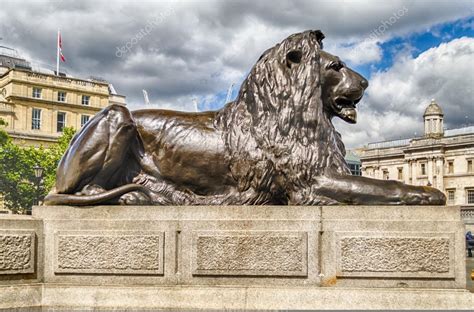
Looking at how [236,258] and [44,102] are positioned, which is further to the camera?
[44,102]

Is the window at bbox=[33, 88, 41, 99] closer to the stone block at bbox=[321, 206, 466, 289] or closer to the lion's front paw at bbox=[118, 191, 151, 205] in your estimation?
the lion's front paw at bbox=[118, 191, 151, 205]

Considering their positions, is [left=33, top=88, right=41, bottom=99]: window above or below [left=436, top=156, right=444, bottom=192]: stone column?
above

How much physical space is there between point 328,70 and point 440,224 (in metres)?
2.17

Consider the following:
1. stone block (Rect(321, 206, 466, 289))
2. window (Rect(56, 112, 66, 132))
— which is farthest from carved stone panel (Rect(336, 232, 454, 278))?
window (Rect(56, 112, 66, 132))

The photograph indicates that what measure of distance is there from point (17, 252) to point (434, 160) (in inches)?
3499

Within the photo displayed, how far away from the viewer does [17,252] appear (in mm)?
5809

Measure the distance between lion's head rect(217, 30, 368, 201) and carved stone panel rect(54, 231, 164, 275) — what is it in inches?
48.1

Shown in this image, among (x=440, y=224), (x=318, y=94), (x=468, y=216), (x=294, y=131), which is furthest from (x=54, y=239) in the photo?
(x=468, y=216)

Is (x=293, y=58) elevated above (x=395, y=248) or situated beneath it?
elevated above

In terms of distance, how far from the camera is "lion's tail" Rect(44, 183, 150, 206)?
6027 millimetres

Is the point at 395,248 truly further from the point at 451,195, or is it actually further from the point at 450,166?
the point at 450,166

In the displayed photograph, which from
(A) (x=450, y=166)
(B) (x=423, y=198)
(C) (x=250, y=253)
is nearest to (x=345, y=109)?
(B) (x=423, y=198)

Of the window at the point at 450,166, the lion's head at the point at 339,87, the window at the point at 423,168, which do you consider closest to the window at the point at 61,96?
the window at the point at 423,168

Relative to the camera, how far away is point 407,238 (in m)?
5.46
